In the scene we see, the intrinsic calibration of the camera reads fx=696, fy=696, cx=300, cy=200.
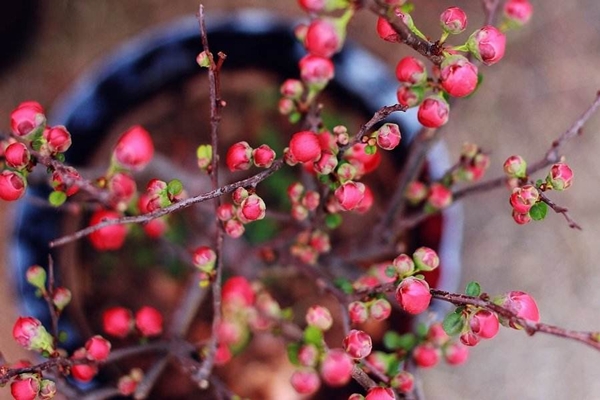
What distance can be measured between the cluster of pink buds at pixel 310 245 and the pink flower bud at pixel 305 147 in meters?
0.14

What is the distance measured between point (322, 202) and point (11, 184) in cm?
18

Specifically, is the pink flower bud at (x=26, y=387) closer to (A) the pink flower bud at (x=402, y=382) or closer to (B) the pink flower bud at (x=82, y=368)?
(B) the pink flower bud at (x=82, y=368)

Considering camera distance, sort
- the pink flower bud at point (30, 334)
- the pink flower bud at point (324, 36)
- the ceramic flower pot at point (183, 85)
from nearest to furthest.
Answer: the pink flower bud at point (324, 36)
the pink flower bud at point (30, 334)
the ceramic flower pot at point (183, 85)

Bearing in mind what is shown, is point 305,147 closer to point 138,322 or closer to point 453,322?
point 453,322

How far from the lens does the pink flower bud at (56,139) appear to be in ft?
1.20

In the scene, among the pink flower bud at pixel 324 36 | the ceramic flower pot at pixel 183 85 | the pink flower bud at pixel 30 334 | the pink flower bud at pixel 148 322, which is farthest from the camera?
the ceramic flower pot at pixel 183 85

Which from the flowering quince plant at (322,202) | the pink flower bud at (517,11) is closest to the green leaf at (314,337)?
the flowering quince plant at (322,202)

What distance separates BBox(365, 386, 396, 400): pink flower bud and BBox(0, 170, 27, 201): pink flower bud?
208 millimetres

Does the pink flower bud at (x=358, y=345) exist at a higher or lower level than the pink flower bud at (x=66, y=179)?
lower

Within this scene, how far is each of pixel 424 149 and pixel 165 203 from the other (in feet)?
0.67

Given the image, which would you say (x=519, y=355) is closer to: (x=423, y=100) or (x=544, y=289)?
(x=544, y=289)

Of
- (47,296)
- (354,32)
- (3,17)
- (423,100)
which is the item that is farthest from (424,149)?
(3,17)

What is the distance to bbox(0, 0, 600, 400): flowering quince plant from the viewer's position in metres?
0.33

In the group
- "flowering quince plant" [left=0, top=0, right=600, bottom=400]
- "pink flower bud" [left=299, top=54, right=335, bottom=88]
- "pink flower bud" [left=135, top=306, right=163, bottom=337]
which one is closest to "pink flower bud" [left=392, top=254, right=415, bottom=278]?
"flowering quince plant" [left=0, top=0, right=600, bottom=400]
